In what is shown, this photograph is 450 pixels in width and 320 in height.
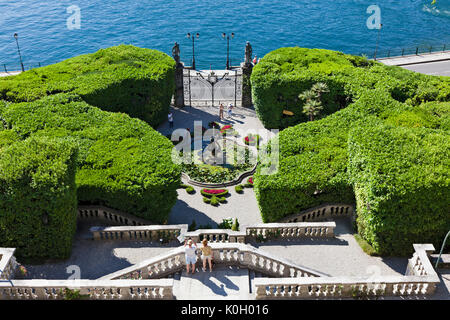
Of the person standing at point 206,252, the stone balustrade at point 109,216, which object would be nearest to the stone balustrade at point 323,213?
the person standing at point 206,252

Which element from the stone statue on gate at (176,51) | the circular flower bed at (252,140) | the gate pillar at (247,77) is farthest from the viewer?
the gate pillar at (247,77)

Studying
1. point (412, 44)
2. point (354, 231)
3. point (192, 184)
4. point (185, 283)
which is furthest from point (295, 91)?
point (412, 44)

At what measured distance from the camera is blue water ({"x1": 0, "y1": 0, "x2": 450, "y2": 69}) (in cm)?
7900

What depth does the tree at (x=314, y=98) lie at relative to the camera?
36.0 metres

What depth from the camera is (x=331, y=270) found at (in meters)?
21.9

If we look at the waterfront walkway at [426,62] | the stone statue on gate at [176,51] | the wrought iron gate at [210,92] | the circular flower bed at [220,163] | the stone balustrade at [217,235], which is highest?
the stone statue on gate at [176,51]

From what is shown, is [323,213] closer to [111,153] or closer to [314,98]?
[111,153]

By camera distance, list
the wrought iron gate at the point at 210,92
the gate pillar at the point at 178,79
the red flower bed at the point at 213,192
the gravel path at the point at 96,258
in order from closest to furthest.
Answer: the gravel path at the point at 96,258, the red flower bed at the point at 213,192, the gate pillar at the point at 178,79, the wrought iron gate at the point at 210,92

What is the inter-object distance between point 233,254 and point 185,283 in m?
2.74

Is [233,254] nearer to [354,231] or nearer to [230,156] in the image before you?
[354,231]

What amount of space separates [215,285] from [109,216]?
9461 millimetres

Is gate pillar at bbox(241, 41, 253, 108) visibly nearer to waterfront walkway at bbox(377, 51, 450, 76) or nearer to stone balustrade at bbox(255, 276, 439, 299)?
waterfront walkway at bbox(377, 51, 450, 76)

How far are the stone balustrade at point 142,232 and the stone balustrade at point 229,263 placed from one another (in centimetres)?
291

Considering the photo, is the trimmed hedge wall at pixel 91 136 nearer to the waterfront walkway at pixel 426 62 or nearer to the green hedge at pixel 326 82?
the green hedge at pixel 326 82
